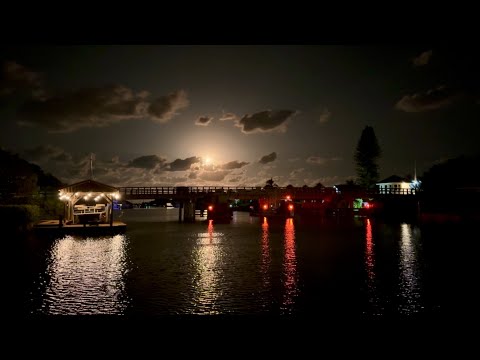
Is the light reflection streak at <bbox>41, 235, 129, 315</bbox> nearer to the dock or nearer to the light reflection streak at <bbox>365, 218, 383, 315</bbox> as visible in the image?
the dock

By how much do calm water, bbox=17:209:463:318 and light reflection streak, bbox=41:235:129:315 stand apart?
0.04 metres

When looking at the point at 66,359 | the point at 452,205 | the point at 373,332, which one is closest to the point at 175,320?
the point at 66,359

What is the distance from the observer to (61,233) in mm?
41656

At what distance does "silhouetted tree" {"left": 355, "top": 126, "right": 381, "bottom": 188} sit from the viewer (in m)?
108

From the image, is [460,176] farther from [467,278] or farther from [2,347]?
[2,347]

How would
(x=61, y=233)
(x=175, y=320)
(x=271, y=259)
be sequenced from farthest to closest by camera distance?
(x=61, y=233) < (x=271, y=259) < (x=175, y=320)

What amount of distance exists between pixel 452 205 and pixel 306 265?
142 feet

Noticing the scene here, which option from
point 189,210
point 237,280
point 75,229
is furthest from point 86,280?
point 189,210

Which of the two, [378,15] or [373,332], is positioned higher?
[378,15]

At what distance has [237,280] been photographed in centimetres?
1981

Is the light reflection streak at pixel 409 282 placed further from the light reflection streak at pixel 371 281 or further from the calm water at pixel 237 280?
the light reflection streak at pixel 371 281

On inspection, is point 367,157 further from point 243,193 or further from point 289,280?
point 289,280

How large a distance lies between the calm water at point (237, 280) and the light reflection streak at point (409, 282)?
45mm

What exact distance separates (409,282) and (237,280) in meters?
8.82
